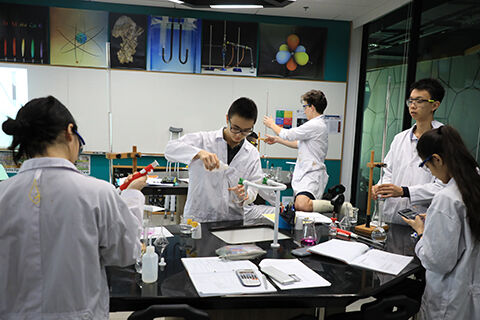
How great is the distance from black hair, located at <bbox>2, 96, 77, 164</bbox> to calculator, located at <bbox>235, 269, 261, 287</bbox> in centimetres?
84

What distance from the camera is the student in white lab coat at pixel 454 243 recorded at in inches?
57.2

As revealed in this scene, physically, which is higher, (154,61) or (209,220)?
(154,61)

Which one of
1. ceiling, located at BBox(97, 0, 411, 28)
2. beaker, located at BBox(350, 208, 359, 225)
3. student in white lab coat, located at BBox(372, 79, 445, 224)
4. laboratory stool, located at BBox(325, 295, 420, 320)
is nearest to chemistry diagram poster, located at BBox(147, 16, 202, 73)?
ceiling, located at BBox(97, 0, 411, 28)

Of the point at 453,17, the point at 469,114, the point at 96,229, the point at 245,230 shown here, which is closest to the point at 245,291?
the point at 96,229

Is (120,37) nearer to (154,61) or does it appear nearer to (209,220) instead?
(154,61)

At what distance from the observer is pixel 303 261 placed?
167 cm

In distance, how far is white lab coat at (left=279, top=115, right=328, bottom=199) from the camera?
12.1 ft

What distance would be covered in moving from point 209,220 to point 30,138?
1.38m

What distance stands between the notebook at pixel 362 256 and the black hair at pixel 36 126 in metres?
1.24

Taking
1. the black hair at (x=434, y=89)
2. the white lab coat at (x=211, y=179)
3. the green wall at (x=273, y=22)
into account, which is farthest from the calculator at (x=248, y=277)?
the green wall at (x=273, y=22)

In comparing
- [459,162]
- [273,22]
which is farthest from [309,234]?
[273,22]

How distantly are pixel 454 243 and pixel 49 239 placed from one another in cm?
148

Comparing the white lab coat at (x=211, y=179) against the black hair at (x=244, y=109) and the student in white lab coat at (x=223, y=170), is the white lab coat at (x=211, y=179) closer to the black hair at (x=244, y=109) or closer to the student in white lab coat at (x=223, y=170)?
the student in white lab coat at (x=223, y=170)

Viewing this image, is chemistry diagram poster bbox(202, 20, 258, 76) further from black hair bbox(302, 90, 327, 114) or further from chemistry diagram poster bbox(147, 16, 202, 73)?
black hair bbox(302, 90, 327, 114)
